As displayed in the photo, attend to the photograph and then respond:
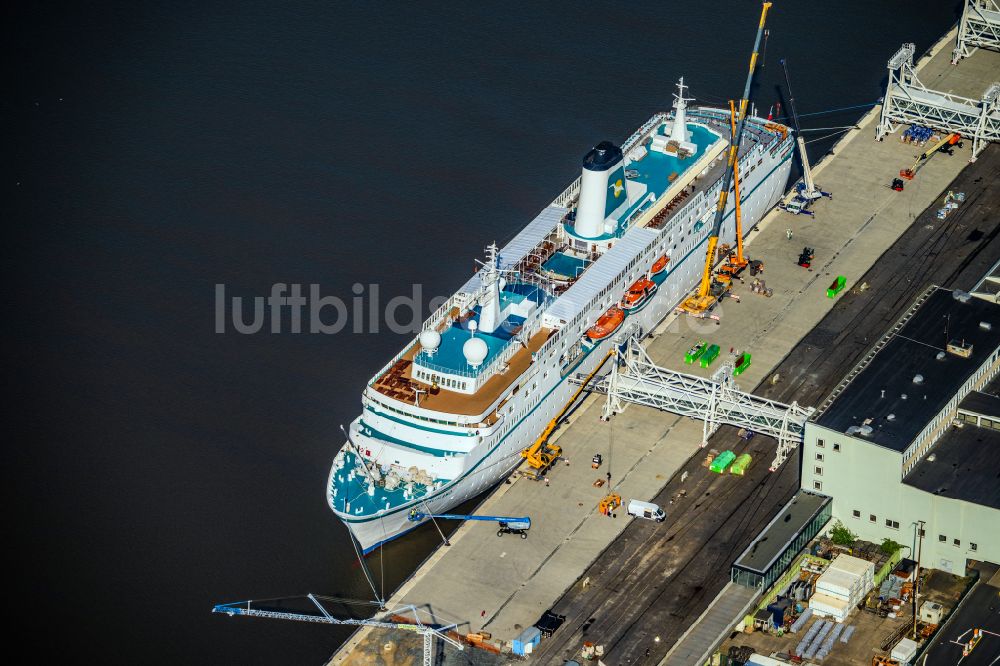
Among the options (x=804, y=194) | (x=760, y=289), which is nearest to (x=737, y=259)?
(x=760, y=289)

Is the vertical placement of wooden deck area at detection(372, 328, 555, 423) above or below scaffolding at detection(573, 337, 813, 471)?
below

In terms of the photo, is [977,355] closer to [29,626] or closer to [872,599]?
[872,599]

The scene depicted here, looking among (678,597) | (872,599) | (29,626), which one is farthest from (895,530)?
(29,626)

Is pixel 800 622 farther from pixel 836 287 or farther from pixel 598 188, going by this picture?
pixel 836 287

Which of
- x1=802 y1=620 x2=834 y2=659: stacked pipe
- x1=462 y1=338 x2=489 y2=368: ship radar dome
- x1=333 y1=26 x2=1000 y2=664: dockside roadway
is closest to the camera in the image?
x1=802 y1=620 x2=834 y2=659: stacked pipe

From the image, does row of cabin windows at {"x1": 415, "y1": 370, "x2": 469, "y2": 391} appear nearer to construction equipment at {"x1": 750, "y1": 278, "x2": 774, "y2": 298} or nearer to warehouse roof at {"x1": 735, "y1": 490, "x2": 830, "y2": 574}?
warehouse roof at {"x1": 735, "y1": 490, "x2": 830, "y2": 574}

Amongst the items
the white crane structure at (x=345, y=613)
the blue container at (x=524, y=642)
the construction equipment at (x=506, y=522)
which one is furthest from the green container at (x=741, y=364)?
the white crane structure at (x=345, y=613)

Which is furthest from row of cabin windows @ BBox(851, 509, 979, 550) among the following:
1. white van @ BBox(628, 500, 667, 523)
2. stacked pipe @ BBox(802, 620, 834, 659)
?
white van @ BBox(628, 500, 667, 523)
